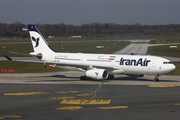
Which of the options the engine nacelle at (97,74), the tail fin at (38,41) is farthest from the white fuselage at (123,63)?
the tail fin at (38,41)

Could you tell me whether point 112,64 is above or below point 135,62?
below

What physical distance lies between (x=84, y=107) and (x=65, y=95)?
7.55m

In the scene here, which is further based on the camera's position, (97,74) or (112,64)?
(112,64)

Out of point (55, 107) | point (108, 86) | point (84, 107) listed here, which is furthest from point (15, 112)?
point (108, 86)

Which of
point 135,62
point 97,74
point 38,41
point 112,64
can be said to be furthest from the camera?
point 38,41

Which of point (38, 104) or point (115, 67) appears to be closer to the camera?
point (38, 104)

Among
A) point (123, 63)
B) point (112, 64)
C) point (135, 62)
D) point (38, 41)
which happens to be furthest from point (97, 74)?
point (38, 41)

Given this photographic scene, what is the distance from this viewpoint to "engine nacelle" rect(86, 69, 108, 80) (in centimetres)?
4810

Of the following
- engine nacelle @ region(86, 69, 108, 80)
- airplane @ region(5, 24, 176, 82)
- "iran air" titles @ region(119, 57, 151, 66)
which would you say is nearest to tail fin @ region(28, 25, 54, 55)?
airplane @ region(5, 24, 176, 82)

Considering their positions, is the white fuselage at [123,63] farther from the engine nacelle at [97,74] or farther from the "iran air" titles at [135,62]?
the engine nacelle at [97,74]

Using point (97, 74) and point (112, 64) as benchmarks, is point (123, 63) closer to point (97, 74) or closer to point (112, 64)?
point (112, 64)

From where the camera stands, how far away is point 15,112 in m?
27.5

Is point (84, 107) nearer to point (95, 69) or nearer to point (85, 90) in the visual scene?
point (85, 90)

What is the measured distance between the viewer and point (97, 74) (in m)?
48.2
